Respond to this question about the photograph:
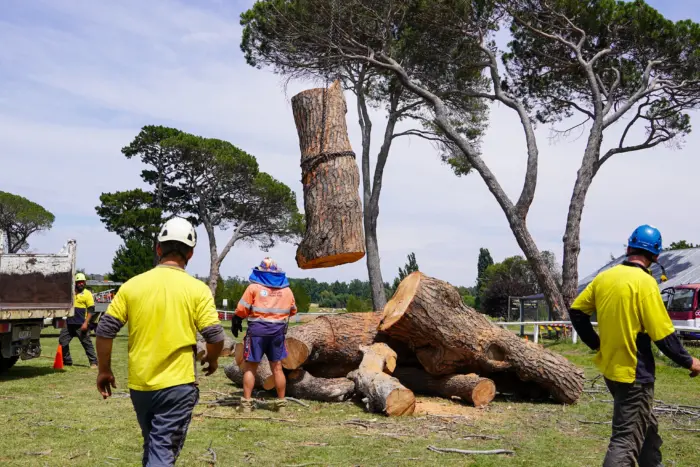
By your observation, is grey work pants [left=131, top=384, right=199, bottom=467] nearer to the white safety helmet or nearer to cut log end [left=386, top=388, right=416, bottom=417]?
the white safety helmet

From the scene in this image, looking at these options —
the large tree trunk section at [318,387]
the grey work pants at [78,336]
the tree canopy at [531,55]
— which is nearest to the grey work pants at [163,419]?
the large tree trunk section at [318,387]

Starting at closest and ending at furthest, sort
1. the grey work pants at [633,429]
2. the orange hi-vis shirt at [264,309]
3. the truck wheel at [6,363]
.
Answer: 1. the grey work pants at [633,429]
2. the orange hi-vis shirt at [264,309]
3. the truck wheel at [6,363]

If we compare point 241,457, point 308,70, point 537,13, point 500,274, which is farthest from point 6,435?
point 500,274

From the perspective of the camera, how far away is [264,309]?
23.3ft

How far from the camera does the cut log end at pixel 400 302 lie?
300 inches

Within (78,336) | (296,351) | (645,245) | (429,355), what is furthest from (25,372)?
(645,245)

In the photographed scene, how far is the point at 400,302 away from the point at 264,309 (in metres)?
1.70

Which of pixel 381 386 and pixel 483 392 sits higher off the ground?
pixel 381 386

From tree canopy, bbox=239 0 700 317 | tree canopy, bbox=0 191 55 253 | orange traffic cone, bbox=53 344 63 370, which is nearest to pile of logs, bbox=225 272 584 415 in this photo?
orange traffic cone, bbox=53 344 63 370

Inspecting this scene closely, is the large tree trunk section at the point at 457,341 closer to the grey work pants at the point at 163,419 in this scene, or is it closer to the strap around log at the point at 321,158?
the strap around log at the point at 321,158

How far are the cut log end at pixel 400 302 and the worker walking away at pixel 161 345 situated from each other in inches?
166

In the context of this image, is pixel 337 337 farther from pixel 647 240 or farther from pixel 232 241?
pixel 232 241

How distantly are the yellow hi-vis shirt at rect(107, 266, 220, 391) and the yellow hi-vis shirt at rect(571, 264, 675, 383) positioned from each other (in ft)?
7.88

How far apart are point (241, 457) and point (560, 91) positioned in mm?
18353
